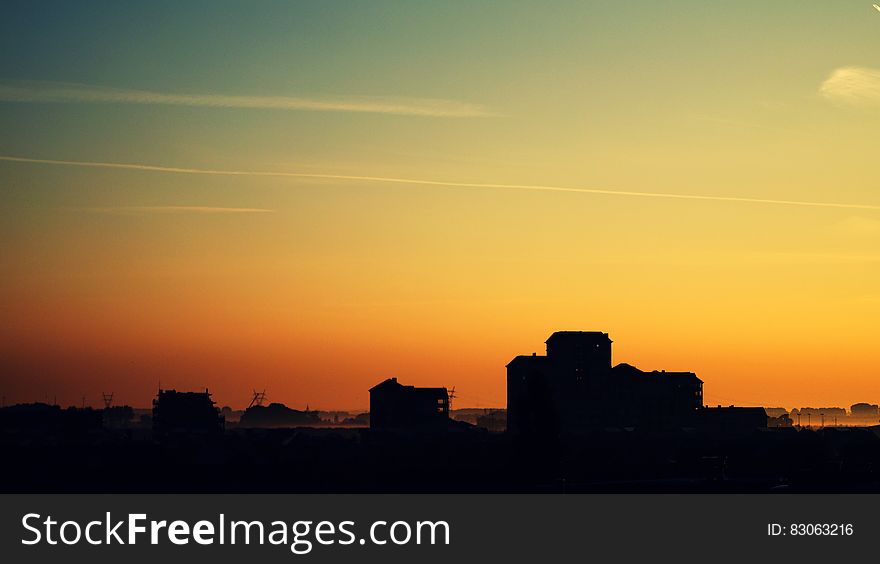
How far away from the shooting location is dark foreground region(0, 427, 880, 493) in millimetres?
107500

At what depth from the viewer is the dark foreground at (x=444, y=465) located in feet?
353

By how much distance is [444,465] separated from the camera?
142750 millimetres
